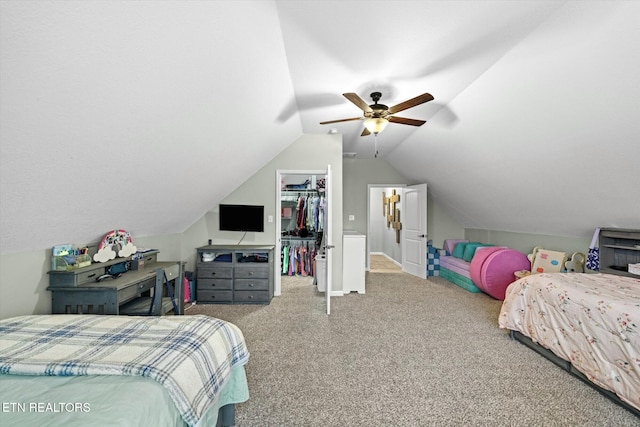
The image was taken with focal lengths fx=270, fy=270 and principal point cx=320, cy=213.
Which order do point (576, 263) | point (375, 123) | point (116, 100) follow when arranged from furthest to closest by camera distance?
point (576, 263) < point (375, 123) < point (116, 100)

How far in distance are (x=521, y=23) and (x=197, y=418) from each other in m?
2.83

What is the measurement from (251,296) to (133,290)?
1.61 m

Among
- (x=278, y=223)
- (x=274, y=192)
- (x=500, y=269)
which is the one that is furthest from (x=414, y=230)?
(x=274, y=192)

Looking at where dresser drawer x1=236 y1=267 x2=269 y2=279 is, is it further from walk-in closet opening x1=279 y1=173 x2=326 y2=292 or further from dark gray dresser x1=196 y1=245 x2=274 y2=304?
walk-in closet opening x1=279 y1=173 x2=326 y2=292

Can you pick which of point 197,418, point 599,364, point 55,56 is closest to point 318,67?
point 55,56

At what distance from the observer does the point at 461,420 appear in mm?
1676

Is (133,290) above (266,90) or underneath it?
underneath

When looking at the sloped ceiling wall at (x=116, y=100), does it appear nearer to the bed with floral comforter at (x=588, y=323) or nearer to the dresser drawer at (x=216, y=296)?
the dresser drawer at (x=216, y=296)

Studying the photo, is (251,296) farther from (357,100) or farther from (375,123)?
(357,100)

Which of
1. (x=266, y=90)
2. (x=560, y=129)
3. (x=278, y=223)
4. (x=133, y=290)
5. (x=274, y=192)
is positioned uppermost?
(x=266, y=90)

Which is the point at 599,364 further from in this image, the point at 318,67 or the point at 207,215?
the point at 207,215

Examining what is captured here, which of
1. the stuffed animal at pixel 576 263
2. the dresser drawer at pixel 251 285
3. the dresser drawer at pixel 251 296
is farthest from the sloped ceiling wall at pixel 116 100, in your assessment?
the stuffed animal at pixel 576 263

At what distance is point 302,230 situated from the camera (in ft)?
17.2

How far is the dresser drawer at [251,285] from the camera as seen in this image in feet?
12.3
